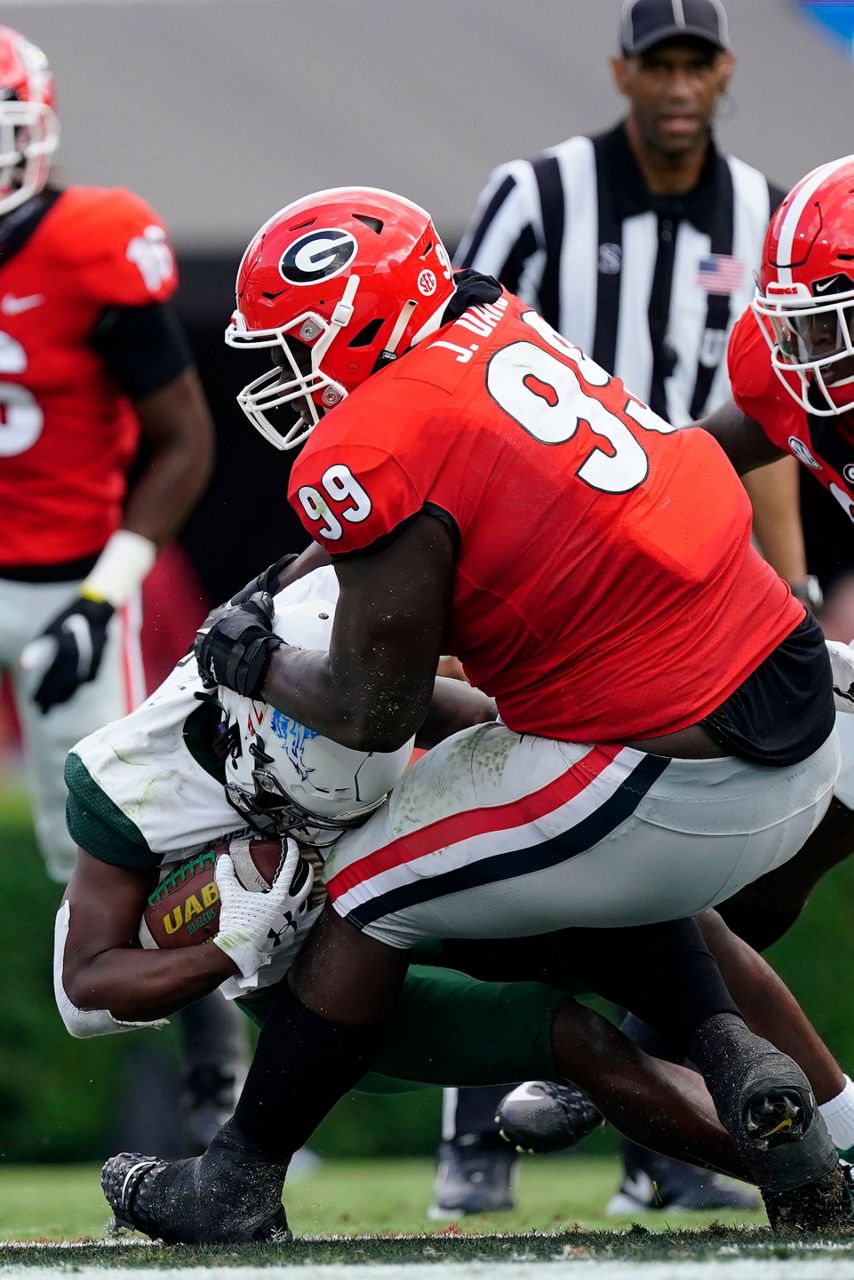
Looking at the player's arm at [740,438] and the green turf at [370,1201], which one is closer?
the player's arm at [740,438]

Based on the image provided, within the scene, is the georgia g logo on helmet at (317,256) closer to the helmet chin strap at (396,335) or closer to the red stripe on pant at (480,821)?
the helmet chin strap at (396,335)

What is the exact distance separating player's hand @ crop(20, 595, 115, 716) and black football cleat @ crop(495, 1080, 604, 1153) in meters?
1.73

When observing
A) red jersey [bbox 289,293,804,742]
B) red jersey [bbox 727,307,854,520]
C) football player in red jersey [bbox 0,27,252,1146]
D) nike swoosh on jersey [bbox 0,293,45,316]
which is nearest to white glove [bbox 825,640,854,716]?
red jersey [bbox 727,307,854,520]

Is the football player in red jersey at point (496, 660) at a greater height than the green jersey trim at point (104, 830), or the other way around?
the football player in red jersey at point (496, 660)

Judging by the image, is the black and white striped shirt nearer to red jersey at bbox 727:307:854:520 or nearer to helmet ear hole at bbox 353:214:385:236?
red jersey at bbox 727:307:854:520

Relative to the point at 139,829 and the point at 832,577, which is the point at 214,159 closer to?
the point at 832,577

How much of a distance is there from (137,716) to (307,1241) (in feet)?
2.73

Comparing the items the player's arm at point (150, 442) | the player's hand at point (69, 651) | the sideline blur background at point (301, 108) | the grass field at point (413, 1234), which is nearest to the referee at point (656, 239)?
the player's arm at point (150, 442)

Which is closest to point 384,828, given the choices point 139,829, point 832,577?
point 139,829

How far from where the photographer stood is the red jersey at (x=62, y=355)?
Result: 4719 millimetres

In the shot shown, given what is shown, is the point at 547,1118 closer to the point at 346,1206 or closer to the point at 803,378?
the point at 346,1206

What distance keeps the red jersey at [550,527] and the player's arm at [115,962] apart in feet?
1.98

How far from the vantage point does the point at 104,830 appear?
308 centimetres

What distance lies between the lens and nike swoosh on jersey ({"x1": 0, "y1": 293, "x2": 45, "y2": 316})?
472 cm
